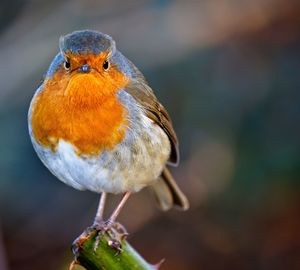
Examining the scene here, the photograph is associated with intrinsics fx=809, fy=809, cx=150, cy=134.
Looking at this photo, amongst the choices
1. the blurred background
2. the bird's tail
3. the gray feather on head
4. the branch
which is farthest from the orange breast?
the blurred background

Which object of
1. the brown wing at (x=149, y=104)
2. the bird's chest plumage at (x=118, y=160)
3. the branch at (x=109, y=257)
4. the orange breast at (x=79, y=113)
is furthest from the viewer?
the brown wing at (x=149, y=104)

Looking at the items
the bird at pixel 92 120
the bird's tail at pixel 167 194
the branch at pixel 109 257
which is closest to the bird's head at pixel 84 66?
the bird at pixel 92 120

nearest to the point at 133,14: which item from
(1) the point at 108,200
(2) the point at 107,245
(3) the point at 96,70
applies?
(1) the point at 108,200

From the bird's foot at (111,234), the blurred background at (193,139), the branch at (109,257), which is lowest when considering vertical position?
the branch at (109,257)

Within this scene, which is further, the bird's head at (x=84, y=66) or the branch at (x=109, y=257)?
the bird's head at (x=84, y=66)

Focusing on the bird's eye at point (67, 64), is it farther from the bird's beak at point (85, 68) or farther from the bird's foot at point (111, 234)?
the bird's foot at point (111, 234)

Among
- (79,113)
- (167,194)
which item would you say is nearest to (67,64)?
(79,113)

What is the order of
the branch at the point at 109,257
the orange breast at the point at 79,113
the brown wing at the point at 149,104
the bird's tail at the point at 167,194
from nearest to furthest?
the branch at the point at 109,257
the orange breast at the point at 79,113
the brown wing at the point at 149,104
the bird's tail at the point at 167,194

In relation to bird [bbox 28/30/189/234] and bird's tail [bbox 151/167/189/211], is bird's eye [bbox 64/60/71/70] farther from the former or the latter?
bird's tail [bbox 151/167/189/211]

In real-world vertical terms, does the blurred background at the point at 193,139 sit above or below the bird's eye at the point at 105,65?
above
